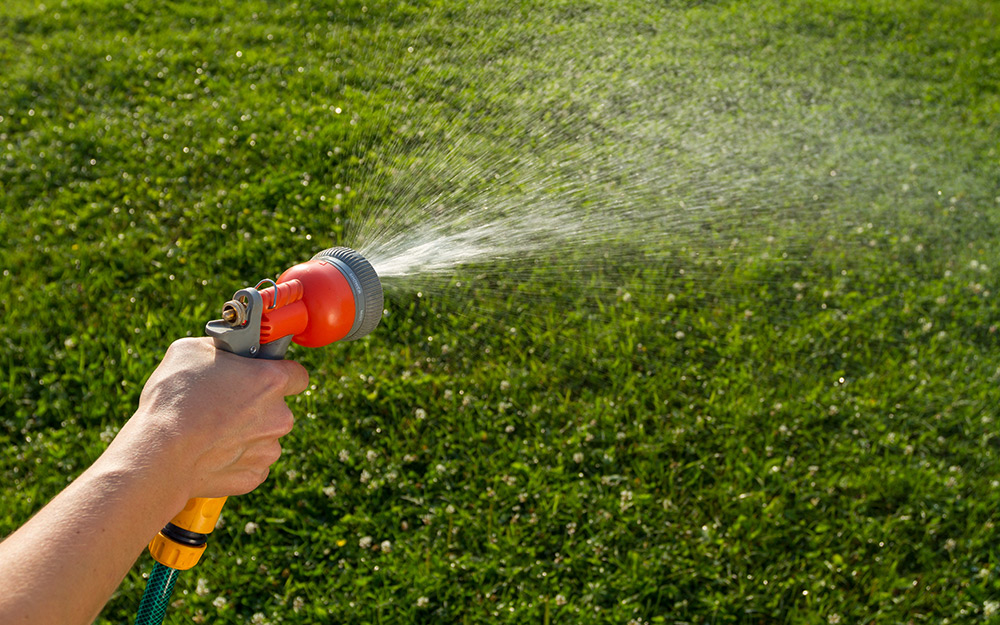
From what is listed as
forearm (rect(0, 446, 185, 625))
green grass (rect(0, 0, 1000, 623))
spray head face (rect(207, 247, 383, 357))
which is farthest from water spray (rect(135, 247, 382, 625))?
green grass (rect(0, 0, 1000, 623))

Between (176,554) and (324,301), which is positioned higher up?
(324,301)

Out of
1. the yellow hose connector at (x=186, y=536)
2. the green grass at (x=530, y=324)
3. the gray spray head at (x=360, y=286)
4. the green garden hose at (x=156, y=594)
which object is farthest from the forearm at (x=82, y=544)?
the green grass at (x=530, y=324)

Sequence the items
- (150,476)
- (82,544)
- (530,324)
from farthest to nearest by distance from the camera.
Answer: (530,324) → (150,476) → (82,544)

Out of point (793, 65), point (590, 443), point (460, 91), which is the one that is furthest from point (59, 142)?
point (793, 65)

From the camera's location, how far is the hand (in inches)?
62.4

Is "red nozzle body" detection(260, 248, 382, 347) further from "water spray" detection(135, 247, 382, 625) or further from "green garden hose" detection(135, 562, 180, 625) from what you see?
"green garden hose" detection(135, 562, 180, 625)

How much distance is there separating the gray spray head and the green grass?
1.22m

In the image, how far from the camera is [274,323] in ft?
5.93

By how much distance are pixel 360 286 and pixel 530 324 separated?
6.60ft

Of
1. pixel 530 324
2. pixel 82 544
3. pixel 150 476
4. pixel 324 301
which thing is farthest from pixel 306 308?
pixel 530 324

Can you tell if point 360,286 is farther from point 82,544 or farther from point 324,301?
point 82,544

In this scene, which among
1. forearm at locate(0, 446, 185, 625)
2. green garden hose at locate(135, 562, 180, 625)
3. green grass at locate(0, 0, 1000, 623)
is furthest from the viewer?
green grass at locate(0, 0, 1000, 623)

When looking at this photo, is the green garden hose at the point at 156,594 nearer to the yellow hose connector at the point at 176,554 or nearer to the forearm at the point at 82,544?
the yellow hose connector at the point at 176,554

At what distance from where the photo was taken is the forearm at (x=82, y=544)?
4.50ft
